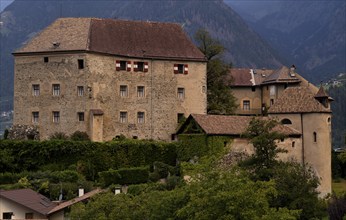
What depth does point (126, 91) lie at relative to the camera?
85750mm

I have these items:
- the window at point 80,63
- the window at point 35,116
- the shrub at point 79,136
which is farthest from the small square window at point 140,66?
the window at point 35,116

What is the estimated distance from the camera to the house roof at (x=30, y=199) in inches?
2621

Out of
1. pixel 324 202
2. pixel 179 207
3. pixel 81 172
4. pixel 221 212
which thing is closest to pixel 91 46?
pixel 81 172

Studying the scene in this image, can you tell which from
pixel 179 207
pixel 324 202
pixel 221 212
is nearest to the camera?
pixel 221 212

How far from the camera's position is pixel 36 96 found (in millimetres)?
84812

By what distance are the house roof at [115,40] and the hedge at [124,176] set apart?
46.0 ft

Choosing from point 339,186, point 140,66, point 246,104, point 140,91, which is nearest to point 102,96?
point 140,91

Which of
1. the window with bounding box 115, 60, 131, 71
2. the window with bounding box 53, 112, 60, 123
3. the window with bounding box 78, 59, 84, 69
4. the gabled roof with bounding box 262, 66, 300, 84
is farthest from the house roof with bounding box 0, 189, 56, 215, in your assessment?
the gabled roof with bounding box 262, 66, 300, 84

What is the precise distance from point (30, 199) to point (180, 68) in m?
26.4

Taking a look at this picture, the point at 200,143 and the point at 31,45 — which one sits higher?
the point at 31,45

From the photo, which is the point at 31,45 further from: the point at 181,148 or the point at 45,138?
the point at 181,148

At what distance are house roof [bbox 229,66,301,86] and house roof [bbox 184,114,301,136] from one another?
19.9 meters

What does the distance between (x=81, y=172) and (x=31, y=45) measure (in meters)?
16.5

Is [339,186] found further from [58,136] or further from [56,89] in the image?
[56,89]
